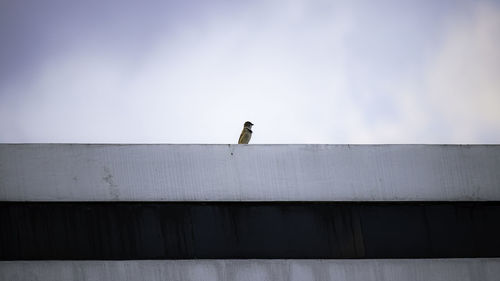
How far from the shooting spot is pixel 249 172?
6961mm

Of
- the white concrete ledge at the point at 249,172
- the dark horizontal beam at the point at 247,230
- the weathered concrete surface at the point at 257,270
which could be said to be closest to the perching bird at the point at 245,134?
the white concrete ledge at the point at 249,172

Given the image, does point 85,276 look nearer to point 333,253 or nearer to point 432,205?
point 333,253

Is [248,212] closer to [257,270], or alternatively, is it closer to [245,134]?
[257,270]

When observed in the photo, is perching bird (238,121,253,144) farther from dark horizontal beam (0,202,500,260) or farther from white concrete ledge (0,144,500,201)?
dark horizontal beam (0,202,500,260)

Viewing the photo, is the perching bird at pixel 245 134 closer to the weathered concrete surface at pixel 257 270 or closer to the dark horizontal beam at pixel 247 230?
the dark horizontal beam at pixel 247 230

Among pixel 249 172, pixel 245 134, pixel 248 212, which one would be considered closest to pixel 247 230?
pixel 248 212

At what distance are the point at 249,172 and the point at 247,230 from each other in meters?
0.64

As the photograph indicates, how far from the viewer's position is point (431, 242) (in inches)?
276

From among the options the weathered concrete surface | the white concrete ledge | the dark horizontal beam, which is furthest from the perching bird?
the weathered concrete surface

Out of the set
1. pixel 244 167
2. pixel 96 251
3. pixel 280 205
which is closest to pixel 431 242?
pixel 280 205

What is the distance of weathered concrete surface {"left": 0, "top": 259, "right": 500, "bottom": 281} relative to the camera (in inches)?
255

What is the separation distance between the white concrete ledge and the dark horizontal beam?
0.11 meters

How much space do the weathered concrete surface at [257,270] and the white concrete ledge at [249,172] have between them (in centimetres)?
69

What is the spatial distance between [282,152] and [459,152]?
80.6 inches
